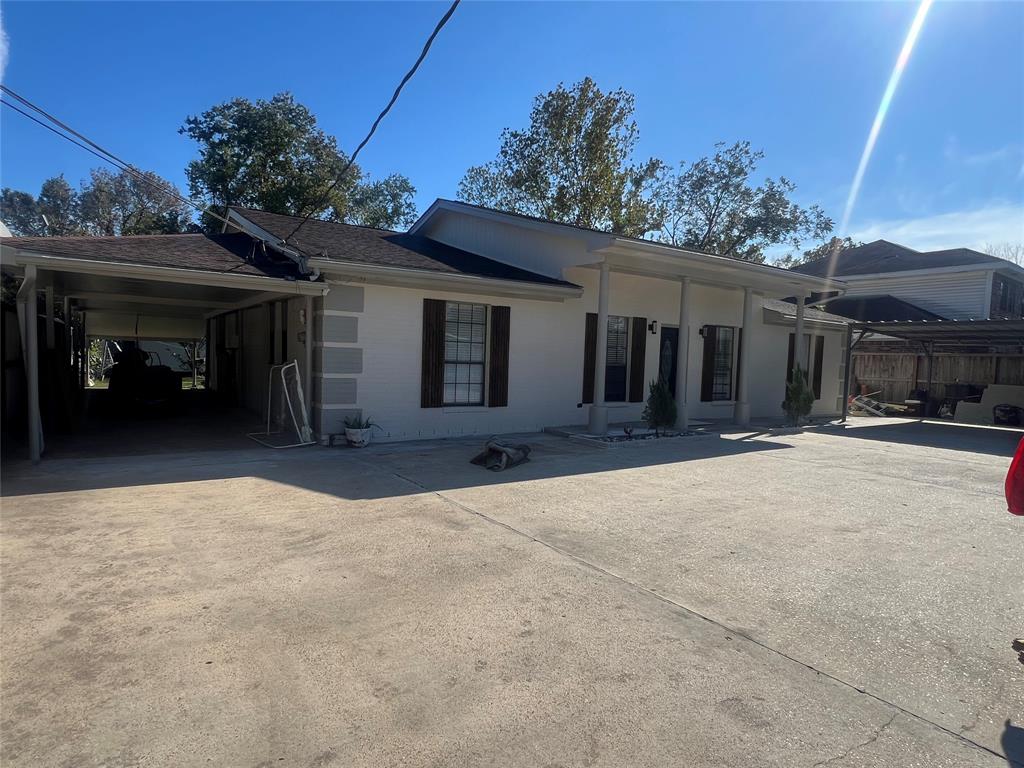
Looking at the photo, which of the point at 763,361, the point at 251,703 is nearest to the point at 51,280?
the point at 251,703

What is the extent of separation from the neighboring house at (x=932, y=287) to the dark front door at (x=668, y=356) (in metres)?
11.7

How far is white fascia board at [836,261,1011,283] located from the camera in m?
20.8

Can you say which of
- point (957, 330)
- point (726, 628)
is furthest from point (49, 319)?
point (957, 330)

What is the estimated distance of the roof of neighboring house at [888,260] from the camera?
22.3 metres

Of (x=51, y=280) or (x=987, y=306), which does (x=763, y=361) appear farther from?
(x=51, y=280)

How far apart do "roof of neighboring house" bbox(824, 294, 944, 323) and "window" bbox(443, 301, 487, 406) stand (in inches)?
607

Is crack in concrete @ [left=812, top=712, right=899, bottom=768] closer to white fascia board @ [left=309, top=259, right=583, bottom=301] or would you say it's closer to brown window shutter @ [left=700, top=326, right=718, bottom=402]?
white fascia board @ [left=309, top=259, right=583, bottom=301]

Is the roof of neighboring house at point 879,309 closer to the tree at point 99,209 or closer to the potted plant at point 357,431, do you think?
the potted plant at point 357,431

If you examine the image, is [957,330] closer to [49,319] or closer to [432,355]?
Result: [432,355]

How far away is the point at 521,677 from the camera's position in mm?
2936

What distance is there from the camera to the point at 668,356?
13.5m

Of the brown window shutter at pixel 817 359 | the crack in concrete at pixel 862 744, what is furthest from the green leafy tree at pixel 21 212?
the crack in concrete at pixel 862 744

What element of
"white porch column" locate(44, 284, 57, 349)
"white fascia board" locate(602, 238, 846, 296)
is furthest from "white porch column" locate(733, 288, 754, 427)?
"white porch column" locate(44, 284, 57, 349)

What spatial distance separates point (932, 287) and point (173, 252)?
24525mm
